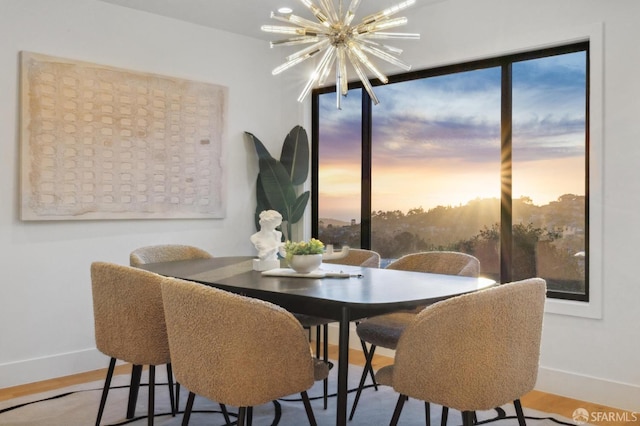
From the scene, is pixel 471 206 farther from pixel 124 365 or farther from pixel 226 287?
pixel 124 365

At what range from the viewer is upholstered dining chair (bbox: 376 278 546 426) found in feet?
6.11

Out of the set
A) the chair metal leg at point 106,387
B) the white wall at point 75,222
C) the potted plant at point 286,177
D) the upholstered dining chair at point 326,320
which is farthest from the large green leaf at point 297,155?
the chair metal leg at point 106,387

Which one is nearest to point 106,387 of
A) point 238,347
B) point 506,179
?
point 238,347

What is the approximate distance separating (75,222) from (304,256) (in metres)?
1.98

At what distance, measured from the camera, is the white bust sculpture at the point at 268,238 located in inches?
114

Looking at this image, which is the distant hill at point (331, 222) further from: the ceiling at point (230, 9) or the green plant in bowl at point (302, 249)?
the green plant in bowl at point (302, 249)

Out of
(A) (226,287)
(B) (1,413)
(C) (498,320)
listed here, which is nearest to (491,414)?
(C) (498,320)

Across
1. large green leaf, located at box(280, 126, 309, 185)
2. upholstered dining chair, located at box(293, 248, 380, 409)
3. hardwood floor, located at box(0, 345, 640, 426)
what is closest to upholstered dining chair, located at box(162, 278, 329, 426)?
upholstered dining chair, located at box(293, 248, 380, 409)

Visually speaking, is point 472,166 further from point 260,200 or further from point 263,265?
point 263,265

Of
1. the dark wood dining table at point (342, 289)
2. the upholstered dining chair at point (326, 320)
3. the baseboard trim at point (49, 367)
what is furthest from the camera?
the baseboard trim at point (49, 367)

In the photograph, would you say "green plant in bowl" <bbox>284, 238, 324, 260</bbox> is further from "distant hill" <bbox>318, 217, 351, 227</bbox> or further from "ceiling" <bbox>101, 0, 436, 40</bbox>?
"distant hill" <bbox>318, 217, 351, 227</bbox>

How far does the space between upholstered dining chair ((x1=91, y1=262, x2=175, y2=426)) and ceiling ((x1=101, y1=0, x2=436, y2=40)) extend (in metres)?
2.28

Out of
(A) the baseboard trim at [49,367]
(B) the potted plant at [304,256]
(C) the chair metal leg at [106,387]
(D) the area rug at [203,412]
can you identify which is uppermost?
(B) the potted plant at [304,256]

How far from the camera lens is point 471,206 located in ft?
13.6
